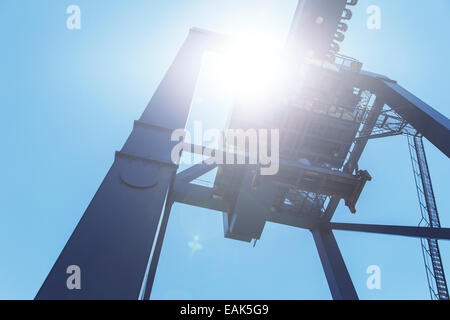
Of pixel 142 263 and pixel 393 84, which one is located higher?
pixel 393 84

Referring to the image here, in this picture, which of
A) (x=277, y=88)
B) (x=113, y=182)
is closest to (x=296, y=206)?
(x=277, y=88)

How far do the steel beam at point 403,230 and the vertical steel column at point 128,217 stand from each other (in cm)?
505

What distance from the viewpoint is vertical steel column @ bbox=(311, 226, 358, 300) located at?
279 inches

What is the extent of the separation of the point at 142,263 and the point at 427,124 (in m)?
5.83

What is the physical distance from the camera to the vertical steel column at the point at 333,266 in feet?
23.2

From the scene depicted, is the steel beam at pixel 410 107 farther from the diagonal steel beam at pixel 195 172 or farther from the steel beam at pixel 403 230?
the diagonal steel beam at pixel 195 172

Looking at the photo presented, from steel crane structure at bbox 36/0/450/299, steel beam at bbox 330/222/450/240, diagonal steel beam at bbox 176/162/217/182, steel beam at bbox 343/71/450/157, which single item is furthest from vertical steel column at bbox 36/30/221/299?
steel beam at bbox 330/222/450/240

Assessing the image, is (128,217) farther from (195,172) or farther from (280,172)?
→ (195,172)

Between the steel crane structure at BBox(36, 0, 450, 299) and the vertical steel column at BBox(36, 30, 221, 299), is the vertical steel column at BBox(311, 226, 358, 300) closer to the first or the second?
the steel crane structure at BBox(36, 0, 450, 299)

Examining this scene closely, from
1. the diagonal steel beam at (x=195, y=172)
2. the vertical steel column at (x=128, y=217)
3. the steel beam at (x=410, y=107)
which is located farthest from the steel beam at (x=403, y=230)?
the vertical steel column at (x=128, y=217)

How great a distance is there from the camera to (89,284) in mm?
2941

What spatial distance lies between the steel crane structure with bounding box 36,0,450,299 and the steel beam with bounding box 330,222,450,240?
21mm

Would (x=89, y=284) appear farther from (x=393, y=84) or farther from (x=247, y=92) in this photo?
(x=393, y=84)
